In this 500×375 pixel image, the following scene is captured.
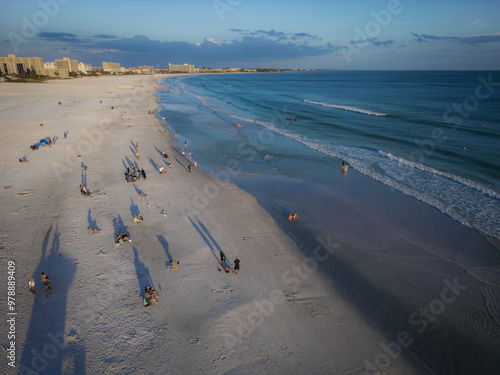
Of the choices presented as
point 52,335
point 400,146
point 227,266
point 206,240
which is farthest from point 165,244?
point 400,146

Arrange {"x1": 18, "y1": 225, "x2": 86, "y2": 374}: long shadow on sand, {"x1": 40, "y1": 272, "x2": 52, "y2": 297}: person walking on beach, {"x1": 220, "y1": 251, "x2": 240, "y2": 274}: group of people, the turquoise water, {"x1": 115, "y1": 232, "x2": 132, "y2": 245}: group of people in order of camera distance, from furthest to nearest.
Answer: the turquoise water → {"x1": 115, "y1": 232, "x2": 132, "y2": 245}: group of people → {"x1": 220, "y1": 251, "x2": 240, "y2": 274}: group of people → {"x1": 40, "y1": 272, "x2": 52, "y2": 297}: person walking on beach → {"x1": 18, "y1": 225, "x2": 86, "y2": 374}: long shadow on sand

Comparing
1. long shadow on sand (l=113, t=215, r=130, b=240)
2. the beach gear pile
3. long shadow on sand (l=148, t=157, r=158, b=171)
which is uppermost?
the beach gear pile

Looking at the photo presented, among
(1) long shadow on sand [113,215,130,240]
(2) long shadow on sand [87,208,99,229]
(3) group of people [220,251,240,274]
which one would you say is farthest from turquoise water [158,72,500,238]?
(3) group of people [220,251,240,274]

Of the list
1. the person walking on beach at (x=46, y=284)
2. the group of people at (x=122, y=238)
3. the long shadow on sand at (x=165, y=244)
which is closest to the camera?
the person walking on beach at (x=46, y=284)

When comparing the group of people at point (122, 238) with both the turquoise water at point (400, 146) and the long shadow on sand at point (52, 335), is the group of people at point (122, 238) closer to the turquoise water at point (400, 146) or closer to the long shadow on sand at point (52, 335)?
the long shadow on sand at point (52, 335)

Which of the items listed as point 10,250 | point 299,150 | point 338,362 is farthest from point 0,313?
point 299,150

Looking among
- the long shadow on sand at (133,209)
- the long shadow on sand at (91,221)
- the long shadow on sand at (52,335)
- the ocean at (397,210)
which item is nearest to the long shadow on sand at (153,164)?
the ocean at (397,210)

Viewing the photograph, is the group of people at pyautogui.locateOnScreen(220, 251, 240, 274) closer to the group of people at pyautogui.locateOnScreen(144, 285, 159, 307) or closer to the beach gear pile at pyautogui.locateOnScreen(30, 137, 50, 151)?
the group of people at pyautogui.locateOnScreen(144, 285, 159, 307)
